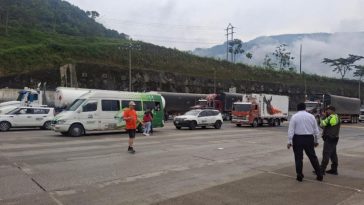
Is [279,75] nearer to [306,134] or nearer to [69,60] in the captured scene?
[69,60]

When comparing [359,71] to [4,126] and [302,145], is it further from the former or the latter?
[302,145]

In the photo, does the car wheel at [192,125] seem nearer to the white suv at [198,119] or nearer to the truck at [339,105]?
the white suv at [198,119]

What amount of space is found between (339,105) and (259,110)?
16456mm

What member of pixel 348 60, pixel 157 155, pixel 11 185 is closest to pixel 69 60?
pixel 157 155

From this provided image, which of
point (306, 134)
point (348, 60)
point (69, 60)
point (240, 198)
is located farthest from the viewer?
point (348, 60)

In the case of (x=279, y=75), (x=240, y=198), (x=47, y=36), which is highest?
(x=47, y=36)

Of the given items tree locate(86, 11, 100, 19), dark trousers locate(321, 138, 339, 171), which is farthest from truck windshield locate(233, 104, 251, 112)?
tree locate(86, 11, 100, 19)

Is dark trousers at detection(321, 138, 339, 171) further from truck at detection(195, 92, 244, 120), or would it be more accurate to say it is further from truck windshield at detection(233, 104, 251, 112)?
truck at detection(195, 92, 244, 120)

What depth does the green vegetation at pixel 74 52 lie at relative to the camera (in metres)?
64.8

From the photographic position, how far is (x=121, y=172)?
10906 millimetres

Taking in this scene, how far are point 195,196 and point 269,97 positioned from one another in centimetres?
3052

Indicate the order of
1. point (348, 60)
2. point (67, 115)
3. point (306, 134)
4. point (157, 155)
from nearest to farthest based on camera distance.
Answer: point (306, 134)
point (157, 155)
point (67, 115)
point (348, 60)

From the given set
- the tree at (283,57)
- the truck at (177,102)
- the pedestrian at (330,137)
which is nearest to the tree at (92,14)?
the tree at (283,57)

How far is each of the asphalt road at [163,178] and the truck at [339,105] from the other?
31940 mm
